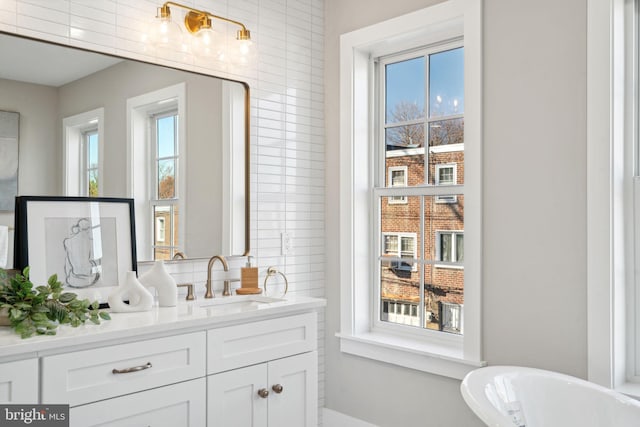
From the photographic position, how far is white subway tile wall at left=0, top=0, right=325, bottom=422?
2645 mm

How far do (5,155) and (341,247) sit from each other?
174 centimetres

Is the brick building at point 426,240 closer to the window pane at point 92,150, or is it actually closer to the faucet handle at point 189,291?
the faucet handle at point 189,291

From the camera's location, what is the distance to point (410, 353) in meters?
2.84

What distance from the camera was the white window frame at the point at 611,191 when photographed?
218cm

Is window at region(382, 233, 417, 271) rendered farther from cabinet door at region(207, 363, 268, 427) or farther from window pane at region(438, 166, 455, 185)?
cabinet door at region(207, 363, 268, 427)

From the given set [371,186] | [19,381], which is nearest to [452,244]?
[371,186]

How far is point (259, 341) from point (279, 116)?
4.34 feet

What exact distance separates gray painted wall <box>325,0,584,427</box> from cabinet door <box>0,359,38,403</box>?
180cm

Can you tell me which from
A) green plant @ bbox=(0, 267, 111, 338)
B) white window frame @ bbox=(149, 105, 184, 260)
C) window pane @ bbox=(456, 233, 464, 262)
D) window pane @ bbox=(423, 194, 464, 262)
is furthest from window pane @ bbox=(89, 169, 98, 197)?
window pane @ bbox=(456, 233, 464, 262)

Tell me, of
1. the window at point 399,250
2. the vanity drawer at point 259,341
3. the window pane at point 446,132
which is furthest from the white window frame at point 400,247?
the vanity drawer at point 259,341

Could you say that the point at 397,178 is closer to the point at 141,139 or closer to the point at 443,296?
the point at 443,296

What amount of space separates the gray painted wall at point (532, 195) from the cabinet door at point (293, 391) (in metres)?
0.62

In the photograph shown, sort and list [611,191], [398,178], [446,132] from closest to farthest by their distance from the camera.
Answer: [611,191]
[446,132]
[398,178]

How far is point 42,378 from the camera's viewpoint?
174 cm
